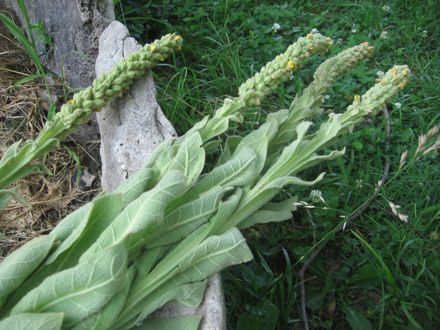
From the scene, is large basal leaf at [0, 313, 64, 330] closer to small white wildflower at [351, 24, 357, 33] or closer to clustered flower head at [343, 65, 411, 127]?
clustered flower head at [343, 65, 411, 127]

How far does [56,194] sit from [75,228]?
21.8 inches

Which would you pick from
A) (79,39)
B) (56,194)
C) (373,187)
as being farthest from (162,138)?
(373,187)

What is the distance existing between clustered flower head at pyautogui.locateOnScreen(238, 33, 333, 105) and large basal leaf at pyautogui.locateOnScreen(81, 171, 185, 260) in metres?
0.35

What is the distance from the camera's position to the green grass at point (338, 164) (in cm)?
179

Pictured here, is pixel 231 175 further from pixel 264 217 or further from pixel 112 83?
pixel 112 83

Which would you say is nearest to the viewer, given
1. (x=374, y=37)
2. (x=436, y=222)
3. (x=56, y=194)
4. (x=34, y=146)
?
(x=34, y=146)

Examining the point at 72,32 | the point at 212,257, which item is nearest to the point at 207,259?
the point at 212,257

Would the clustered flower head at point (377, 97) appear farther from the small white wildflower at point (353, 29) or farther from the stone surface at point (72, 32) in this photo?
the small white wildflower at point (353, 29)

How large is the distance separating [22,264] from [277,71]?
71 centimetres

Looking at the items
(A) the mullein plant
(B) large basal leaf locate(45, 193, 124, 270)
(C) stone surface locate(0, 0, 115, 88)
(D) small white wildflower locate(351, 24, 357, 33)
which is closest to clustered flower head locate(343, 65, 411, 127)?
(A) the mullein plant

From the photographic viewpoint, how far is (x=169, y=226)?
1247mm

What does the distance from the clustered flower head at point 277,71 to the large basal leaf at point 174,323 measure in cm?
55

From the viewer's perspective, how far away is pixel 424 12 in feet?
9.66

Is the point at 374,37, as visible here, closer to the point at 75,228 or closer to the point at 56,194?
the point at 56,194
